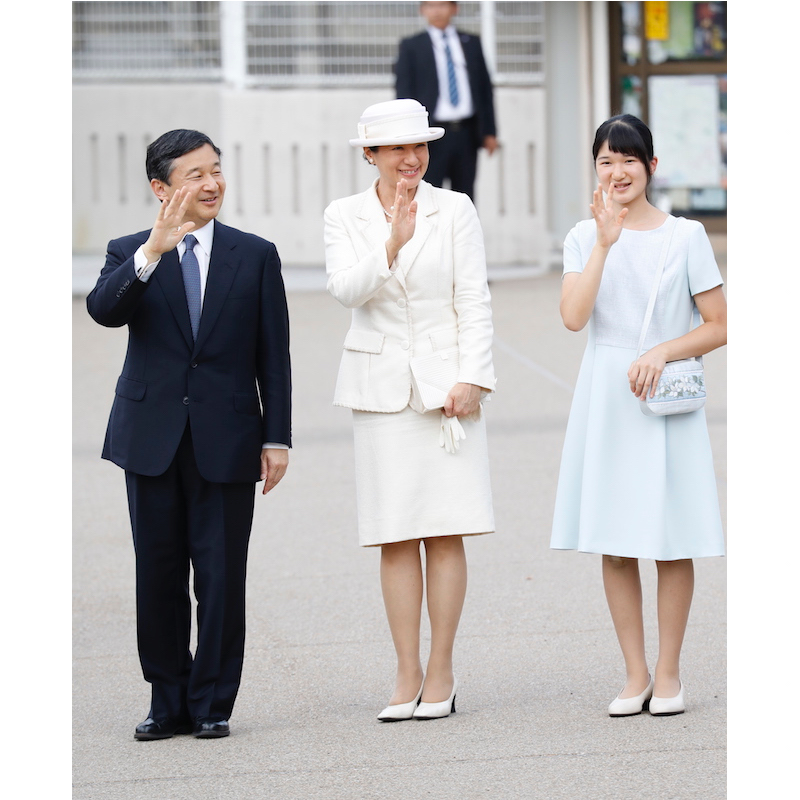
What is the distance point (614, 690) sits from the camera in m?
4.58

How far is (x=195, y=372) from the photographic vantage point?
13.8ft

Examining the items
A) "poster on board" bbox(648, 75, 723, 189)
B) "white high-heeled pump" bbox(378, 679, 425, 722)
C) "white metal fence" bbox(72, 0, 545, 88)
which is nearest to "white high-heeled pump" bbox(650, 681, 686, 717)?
"white high-heeled pump" bbox(378, 679, 425, 722)

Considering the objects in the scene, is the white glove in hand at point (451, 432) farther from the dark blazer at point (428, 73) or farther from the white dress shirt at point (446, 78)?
the white dress shirt at point (446, 78)

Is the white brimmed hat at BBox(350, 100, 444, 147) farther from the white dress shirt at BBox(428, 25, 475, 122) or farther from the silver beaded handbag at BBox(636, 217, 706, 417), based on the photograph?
the white dress shirt at BBox(428, 25, 475, 122)

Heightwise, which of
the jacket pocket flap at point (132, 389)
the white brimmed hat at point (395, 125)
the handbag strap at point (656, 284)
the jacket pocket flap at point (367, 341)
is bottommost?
the jacket pocket flap at point (132, 389)

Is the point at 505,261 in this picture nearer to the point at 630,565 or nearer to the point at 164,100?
the point at 164,100

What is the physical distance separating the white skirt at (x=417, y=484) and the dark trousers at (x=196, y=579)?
15.0 inches


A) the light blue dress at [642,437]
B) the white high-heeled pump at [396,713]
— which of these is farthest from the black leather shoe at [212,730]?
the light blue dress at [642,437]

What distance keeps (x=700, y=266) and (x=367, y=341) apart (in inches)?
38.7

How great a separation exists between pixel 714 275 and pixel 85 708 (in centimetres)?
233

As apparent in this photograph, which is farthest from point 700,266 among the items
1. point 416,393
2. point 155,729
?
point 155,729

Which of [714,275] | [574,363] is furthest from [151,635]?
[574,363]

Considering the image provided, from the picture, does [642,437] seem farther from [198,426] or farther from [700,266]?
[198,426]

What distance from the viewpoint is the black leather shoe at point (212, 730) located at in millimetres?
4234
